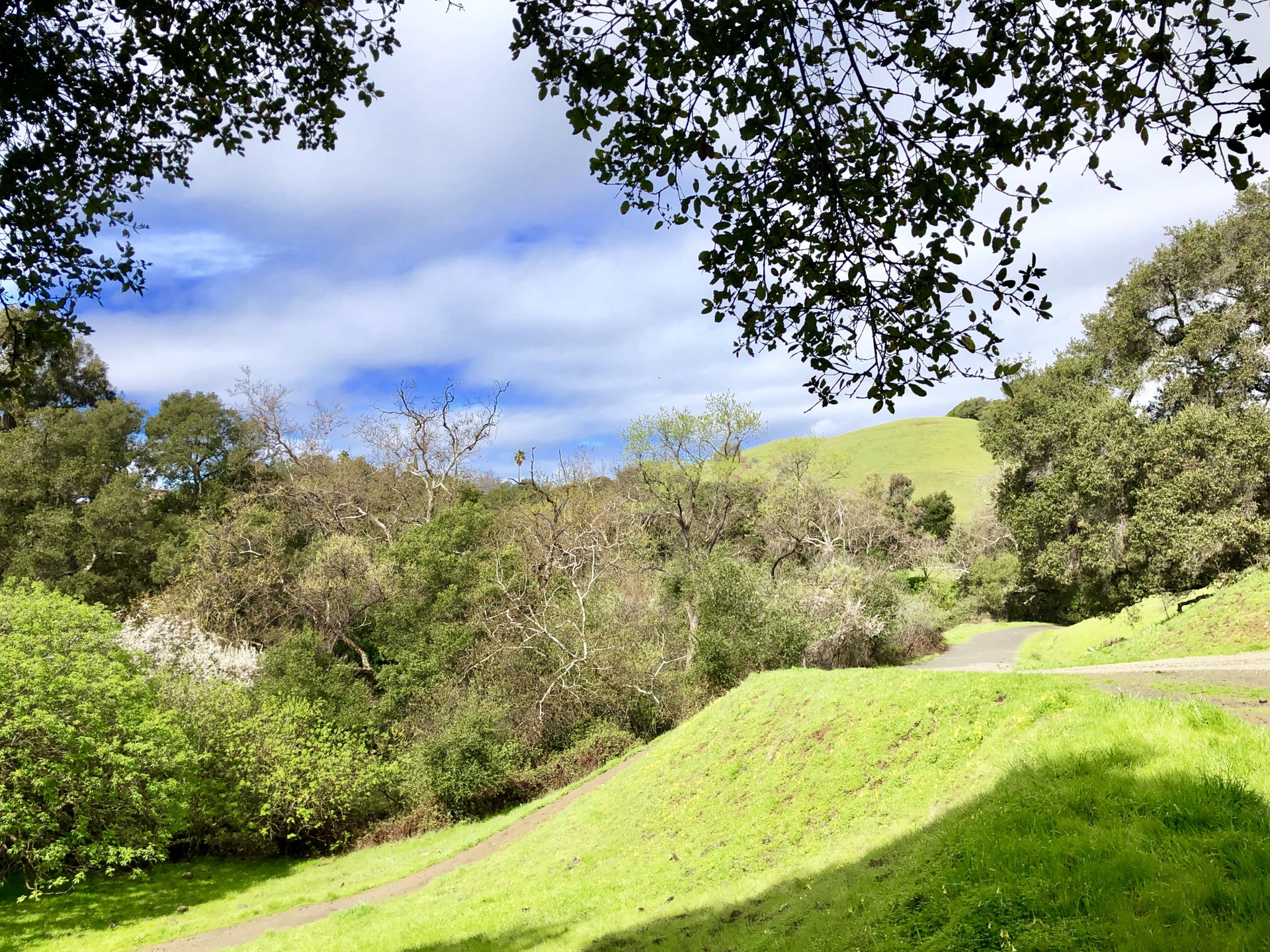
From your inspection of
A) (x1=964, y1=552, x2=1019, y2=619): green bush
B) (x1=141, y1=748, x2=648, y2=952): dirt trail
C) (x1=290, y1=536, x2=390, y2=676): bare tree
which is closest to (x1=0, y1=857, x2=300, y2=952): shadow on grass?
(x1=141, y1=748, x2=648, y2=952): dirt trail

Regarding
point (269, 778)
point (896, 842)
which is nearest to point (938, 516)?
point (269, 778)

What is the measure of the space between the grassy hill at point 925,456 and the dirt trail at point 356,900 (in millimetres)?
50756

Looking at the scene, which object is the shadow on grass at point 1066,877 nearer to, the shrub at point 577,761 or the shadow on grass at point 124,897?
the shadow on grass at point 124,897

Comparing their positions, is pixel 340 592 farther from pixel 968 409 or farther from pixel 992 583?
pixel 968 409

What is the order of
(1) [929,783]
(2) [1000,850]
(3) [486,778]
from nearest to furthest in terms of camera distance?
(2) [1000,850] < (1) [929,783] < (3) [486,778]

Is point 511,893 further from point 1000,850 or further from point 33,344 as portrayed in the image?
point 33,344

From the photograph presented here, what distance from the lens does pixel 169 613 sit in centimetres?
2641

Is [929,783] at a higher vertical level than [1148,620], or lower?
higher

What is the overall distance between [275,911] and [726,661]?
46.1 ft

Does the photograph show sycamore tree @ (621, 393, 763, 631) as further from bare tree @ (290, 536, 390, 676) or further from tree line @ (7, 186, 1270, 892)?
bare tree @ (290, 536, 390, 676)

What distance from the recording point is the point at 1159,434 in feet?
75.3

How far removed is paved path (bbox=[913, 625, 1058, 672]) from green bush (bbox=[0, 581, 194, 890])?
2293 cm

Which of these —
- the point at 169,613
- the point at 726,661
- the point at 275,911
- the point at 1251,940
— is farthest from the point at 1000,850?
the point at 169,613

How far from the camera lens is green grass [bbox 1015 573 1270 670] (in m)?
16.8
